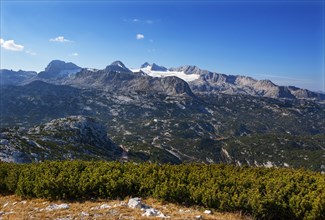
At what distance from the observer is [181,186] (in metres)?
20.5

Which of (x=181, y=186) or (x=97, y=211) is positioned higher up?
(x=181, y=186)

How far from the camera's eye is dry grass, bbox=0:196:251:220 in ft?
58.5

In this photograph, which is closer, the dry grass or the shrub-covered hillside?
the dry grass

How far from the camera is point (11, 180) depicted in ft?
83.8

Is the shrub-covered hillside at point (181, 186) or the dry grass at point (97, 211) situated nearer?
the dry grass at point (97, 211)

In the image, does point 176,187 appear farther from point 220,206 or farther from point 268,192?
point 268,192

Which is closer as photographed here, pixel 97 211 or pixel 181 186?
pixel 97 211

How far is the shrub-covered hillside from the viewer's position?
59.8ft

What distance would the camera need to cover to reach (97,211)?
1889 cm

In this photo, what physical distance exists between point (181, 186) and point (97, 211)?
5.73m

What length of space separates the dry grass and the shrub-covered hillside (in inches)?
28.0

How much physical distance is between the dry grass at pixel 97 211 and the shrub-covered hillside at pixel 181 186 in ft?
2.33

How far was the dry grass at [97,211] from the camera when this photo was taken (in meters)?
17.8

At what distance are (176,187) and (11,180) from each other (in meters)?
14.7
